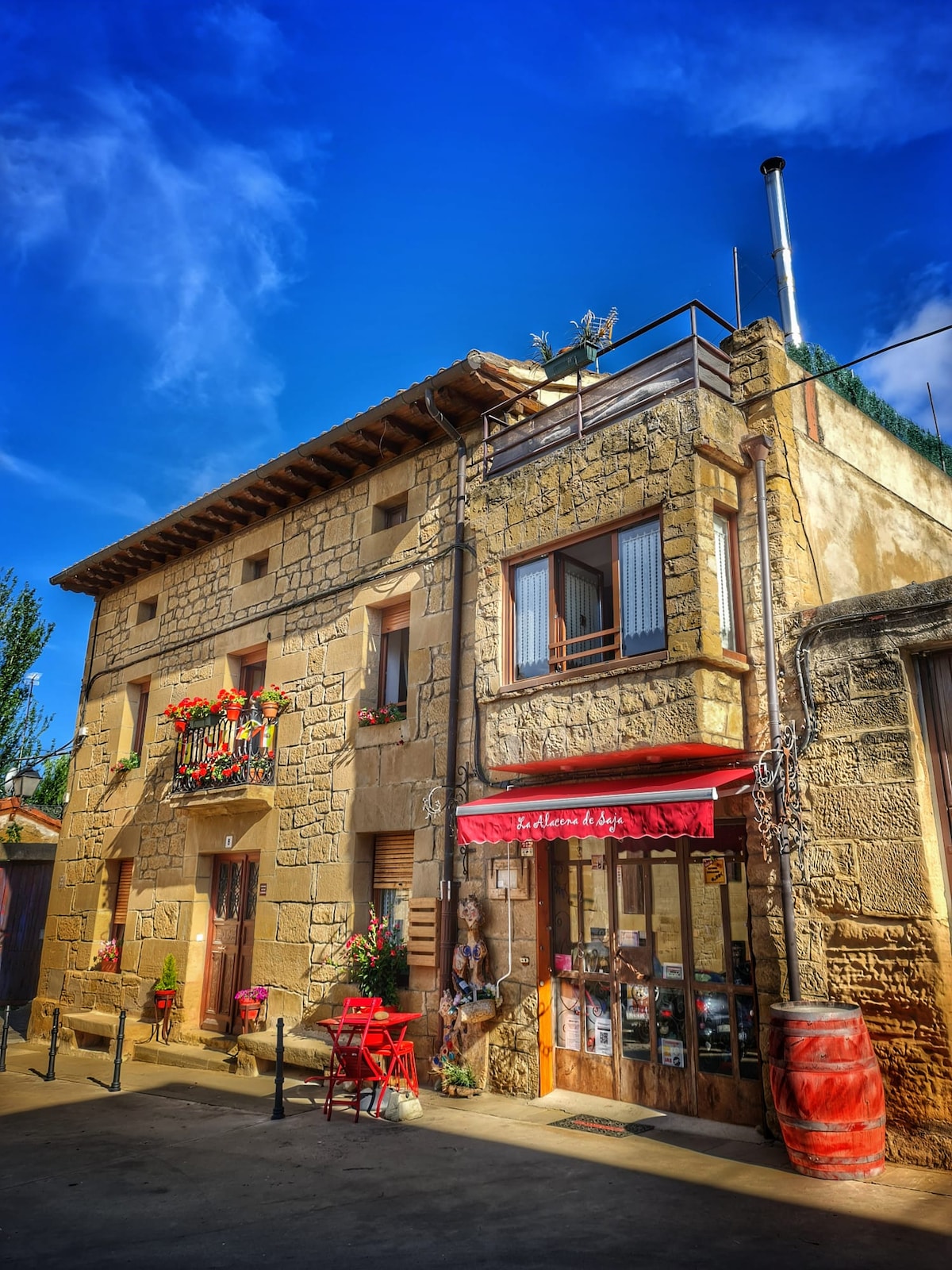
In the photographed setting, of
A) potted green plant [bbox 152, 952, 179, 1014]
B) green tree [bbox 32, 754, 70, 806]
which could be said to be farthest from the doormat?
green tree [bbox 32, 754, 70, 806]

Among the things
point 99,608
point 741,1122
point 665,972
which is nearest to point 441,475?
point 665,972

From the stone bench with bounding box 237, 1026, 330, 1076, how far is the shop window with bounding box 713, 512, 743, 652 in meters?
5.65

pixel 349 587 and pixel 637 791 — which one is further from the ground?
pixel 349 587

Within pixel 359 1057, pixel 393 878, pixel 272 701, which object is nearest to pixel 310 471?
pixel 272 701

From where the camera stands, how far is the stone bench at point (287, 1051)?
8.94m

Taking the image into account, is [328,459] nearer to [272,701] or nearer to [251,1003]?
[272,701]

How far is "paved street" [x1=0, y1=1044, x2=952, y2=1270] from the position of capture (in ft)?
14.6

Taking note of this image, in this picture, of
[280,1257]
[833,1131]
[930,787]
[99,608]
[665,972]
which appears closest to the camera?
[280,1257]

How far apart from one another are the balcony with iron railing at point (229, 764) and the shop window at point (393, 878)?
1925 millimetres

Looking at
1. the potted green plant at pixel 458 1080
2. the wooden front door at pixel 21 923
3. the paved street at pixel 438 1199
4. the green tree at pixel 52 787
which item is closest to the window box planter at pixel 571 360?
the potted green plant at pixel 458 1080

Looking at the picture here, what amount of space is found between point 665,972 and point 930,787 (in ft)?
8.62

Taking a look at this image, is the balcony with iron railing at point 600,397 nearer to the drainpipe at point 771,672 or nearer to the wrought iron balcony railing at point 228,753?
the drainpipe at point 771,672

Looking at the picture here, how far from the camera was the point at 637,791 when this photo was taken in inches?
264

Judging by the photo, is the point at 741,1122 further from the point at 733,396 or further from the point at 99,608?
the point at 99,608
